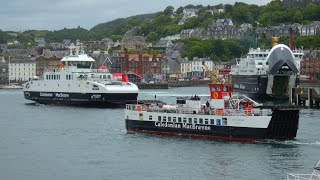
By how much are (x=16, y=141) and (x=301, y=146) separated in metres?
20.3

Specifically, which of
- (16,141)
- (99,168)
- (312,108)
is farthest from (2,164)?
(312,108)

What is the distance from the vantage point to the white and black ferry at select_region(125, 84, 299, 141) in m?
50.4

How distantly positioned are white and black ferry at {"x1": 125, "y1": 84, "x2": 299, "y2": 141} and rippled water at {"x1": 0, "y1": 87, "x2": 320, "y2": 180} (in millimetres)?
798

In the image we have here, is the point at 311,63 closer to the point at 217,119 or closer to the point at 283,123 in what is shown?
the point at 217,119

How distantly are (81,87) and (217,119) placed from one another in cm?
3859

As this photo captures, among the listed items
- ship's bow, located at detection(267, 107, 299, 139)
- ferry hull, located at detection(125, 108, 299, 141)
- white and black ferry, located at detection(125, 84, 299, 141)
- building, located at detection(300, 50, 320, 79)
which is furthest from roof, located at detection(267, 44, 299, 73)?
building, located at detection(300, 50, 320, 79)

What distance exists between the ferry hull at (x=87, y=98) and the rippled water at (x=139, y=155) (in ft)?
65.5

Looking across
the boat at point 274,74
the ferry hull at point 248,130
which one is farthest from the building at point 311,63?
the ferry hull at point 248,130

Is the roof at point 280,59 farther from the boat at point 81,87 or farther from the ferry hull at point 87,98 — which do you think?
the ferry hull at point 87,98

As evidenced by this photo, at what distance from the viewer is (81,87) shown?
88.6m

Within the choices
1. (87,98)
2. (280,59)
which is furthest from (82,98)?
(280,59)

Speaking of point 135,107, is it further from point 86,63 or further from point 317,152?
point 86,63

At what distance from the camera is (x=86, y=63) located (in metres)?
95.1

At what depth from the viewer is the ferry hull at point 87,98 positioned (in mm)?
85562
